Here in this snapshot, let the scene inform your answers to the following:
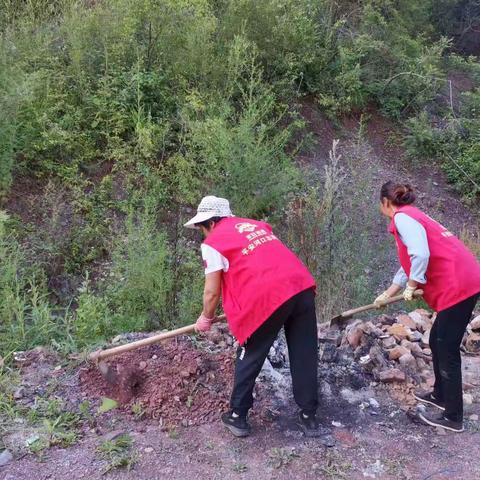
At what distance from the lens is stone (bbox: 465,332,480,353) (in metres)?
4.85

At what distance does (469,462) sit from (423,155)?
6.97m

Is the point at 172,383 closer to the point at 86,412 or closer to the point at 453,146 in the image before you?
the point at 86,412

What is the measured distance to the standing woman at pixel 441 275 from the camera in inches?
134

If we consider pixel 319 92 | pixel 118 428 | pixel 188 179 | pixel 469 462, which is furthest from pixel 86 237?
pixel 319 92

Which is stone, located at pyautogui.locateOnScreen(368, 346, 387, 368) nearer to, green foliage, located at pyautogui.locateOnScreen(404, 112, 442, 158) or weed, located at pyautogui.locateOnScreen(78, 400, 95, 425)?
weed, located at pyautogui.locateOnScreen(78, 400, 95, 425)

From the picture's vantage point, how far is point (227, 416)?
348 cm

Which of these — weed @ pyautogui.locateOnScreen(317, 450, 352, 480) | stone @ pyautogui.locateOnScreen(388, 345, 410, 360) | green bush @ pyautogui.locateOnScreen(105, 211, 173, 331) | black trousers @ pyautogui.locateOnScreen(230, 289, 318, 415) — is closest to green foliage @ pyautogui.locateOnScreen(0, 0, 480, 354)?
green bush @ pyautogui.locateOnScreen(105, 211, 173, 331)

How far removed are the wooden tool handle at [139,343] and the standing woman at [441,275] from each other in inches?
47.6

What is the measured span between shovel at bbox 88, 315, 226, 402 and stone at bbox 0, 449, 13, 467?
0.73 meters

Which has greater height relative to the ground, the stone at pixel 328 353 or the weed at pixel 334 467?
the stone at pixel 328 353

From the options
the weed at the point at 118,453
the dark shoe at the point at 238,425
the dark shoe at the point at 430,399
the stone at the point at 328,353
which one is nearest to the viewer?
the weed at the point at 118,453

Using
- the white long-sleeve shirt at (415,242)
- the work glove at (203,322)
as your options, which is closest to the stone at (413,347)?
the white long-sleeve shirt at (415,242)

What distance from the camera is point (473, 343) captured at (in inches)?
192

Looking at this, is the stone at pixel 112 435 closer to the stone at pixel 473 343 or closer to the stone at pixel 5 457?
the stone at pixel 5 457
